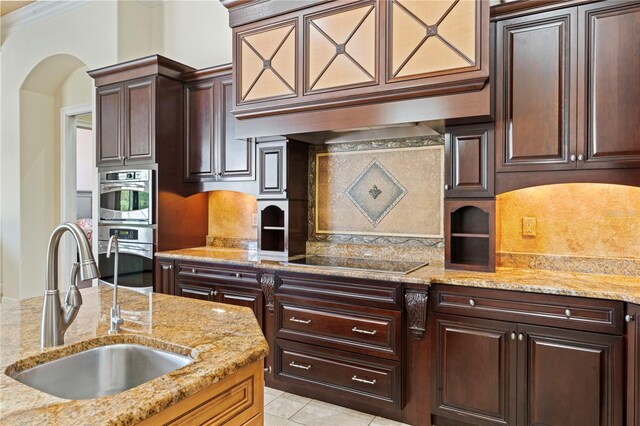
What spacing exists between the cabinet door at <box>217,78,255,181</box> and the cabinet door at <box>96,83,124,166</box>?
996 mm

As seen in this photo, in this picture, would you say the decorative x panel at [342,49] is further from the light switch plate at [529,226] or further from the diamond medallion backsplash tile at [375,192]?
the light switch plate at [529,226]

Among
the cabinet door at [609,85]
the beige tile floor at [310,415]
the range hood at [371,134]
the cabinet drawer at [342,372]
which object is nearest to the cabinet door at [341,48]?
the range hood at [371,134]

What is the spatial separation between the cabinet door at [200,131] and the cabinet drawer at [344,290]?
138 centimetres

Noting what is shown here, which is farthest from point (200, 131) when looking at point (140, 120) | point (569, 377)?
point (569, 377)

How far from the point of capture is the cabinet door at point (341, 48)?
2.62 m

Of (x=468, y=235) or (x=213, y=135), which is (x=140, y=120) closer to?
(x=213, y=135)

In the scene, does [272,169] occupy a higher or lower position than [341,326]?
higher

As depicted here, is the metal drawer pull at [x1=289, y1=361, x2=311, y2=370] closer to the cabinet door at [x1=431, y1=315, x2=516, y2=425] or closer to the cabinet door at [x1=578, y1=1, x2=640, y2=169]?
the cabinet door at [x1=431, y1=315, x2=516, y2=425]

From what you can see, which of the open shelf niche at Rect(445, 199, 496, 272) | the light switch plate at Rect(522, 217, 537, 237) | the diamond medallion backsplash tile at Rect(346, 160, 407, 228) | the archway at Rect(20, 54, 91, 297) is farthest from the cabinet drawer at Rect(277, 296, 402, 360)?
the archway at Rect(20, 54, 91, 297)

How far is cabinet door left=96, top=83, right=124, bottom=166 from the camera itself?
3.82m

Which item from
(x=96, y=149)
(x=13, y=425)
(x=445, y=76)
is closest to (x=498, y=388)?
(x=445, y=76)

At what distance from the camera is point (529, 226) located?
9.02 feet

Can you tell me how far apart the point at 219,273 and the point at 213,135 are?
1.26 m

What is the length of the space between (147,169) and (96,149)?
2.65 ft
